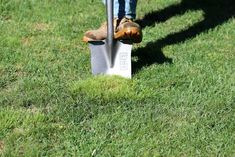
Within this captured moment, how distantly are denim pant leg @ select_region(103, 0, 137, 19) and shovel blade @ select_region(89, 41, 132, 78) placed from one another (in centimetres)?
42

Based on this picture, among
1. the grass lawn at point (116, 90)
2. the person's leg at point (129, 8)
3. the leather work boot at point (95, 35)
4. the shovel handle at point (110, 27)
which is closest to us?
the grass lawn at point (116, 90)

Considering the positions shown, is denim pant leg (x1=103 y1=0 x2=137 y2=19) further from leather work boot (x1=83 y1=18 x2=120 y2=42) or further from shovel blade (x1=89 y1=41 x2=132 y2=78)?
shovel blade (x1=89 y1=41 x2=132 y2=78)

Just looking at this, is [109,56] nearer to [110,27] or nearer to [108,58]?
[108,58]

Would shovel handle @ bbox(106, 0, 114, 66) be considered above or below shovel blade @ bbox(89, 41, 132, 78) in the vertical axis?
above

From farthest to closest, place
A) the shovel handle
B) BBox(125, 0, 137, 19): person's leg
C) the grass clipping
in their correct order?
BBox(125, 0, 137, 19): person's leg
the shovel handle
the grass clipping

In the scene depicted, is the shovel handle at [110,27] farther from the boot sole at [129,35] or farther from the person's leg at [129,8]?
the person's leg at [129,8]

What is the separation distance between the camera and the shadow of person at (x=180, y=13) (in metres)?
4.69

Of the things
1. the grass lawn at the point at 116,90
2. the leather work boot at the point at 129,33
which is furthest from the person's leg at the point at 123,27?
the grass lawn at the point at 116,90

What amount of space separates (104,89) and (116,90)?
88mm

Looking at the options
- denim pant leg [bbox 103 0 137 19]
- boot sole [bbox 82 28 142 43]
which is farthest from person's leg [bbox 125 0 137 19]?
boot sole [bbox 82 28 142 43]

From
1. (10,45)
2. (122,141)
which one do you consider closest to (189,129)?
(122,141)

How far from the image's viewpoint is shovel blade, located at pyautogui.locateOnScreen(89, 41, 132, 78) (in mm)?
4277

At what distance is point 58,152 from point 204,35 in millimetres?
2405

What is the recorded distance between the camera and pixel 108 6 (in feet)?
13.9
